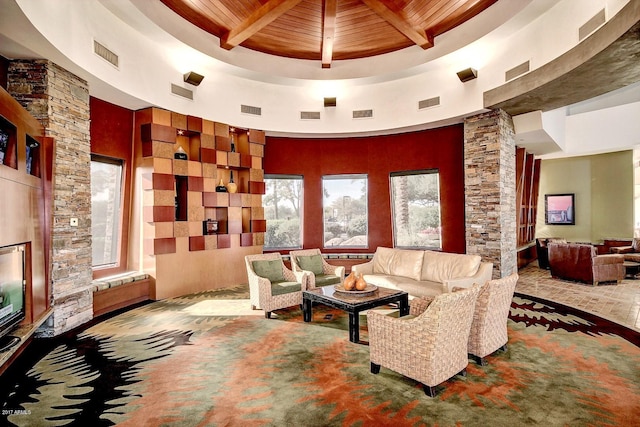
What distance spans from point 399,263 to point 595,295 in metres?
3.44

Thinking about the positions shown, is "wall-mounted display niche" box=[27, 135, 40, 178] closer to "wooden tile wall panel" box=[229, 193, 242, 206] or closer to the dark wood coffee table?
"wooden tile wall panel" box=[229, 193, 242, 206]

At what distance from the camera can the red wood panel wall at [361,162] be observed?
7.43 meters

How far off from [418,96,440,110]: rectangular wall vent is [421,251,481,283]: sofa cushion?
308cm

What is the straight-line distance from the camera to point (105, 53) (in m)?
4.66

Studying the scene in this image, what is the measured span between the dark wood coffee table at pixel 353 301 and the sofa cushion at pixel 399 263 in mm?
1032

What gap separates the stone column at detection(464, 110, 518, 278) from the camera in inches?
241

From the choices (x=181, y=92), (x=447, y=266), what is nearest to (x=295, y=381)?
(x=447, y=266)

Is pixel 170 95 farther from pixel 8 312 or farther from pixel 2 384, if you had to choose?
pixel 2 384

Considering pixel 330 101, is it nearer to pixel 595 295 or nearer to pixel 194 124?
pixel 194 124

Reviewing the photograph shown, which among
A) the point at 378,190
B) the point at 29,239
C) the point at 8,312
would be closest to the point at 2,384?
the point at 8,312

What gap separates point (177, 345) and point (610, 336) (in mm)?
4950

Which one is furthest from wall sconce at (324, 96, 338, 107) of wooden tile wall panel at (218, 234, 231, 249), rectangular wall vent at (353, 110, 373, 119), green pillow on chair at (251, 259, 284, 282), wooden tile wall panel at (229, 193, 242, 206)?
green pillow on chair at (251, 259, 284, 282)

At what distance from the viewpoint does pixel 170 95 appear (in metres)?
5.88

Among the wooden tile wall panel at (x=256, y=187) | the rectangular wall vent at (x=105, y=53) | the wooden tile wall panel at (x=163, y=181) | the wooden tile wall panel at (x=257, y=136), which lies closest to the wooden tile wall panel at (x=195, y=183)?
the wooden tile wall panel at (x=163, y=181)
